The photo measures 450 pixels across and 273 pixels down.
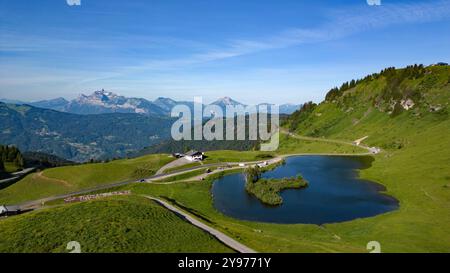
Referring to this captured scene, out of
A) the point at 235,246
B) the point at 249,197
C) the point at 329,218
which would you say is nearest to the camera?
the point at 235,246

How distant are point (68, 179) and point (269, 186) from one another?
238 feet

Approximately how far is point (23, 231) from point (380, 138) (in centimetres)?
16894

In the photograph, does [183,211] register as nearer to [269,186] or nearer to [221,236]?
[221,236]

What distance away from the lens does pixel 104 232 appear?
46938 mm

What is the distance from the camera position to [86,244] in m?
42.8

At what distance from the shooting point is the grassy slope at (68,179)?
350ft

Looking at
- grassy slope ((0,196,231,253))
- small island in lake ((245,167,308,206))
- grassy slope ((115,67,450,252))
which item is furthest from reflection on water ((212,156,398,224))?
grassy slope ((0,196,231,253))

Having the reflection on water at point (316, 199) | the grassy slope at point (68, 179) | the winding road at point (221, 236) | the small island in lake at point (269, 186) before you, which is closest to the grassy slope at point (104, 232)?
the winding road at point (221, 236)

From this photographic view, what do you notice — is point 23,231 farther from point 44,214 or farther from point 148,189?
point 148,189

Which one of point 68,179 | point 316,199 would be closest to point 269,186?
point 316,199

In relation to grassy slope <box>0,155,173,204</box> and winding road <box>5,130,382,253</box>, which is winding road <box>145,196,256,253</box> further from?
grassy slope <box>0,155,173,204</box>

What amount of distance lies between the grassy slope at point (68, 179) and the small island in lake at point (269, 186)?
141ft
